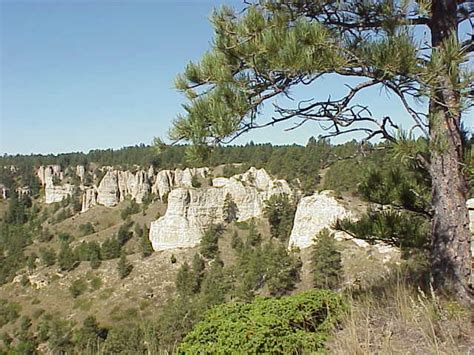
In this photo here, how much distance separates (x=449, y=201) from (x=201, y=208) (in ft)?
114

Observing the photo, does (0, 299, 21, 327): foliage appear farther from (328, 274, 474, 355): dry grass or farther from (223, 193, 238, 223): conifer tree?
(328, 274, 474, 355): dry grass

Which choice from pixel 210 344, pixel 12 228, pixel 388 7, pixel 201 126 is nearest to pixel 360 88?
pixel 388 7

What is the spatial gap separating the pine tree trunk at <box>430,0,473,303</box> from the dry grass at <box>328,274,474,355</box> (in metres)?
0.21

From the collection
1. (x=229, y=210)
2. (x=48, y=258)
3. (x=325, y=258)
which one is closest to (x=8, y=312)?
(x=48, y=258)

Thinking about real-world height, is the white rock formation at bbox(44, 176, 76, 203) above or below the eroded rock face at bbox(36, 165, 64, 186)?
below

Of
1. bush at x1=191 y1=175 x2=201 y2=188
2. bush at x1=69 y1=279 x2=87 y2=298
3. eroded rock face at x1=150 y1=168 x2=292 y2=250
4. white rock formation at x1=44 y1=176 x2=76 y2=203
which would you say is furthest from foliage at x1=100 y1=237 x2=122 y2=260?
white rock formation at x1=44 y1=176 x2=76 y2=203

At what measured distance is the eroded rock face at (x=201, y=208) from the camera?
36312 mm

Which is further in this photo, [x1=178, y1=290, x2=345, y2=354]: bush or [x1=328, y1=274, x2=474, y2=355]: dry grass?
[x1=178, y1=290, x2=345, y2=354]: bush

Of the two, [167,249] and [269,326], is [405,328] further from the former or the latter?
[167,249]

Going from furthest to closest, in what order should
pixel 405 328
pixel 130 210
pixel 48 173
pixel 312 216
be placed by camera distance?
pixel 48 173 < pixel 130 210 < pixel 312 216 < pixel 405 328

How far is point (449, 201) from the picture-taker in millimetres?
2994

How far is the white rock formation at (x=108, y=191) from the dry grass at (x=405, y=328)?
182 feet

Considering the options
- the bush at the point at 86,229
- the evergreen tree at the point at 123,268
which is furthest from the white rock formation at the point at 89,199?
the evergreen tree at the point at 123,268

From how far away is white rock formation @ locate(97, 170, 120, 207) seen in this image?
5616cm
